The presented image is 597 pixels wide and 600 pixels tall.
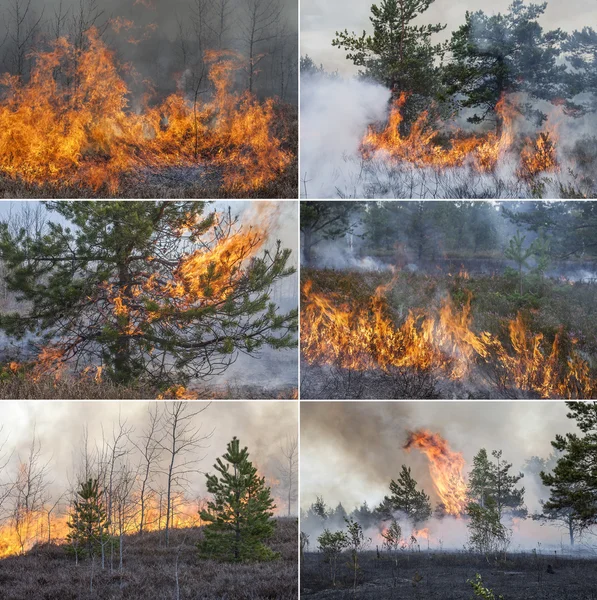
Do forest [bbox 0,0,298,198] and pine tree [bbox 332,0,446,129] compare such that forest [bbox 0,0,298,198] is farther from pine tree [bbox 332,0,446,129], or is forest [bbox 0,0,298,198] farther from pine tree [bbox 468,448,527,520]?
pine tree [bbox 468,448,527,520]

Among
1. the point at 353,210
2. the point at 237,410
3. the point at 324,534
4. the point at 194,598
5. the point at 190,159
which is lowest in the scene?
the point at 194,598

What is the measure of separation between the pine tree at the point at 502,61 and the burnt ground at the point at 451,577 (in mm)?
4349

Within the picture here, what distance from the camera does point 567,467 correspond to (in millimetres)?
6176

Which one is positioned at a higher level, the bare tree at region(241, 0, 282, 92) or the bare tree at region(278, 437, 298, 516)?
the bare tree at region(241, 0, 282, 92)

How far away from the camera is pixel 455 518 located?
621 cm

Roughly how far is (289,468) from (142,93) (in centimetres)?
411

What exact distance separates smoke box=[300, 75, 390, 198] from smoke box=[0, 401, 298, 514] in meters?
2.37

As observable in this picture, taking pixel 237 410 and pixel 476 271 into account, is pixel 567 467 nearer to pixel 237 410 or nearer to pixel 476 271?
pixel 476 271

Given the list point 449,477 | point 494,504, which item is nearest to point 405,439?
point 449,477

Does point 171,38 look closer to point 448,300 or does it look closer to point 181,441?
point 448,300

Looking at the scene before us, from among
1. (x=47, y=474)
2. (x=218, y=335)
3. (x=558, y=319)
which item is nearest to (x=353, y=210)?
(x=218, y=335)

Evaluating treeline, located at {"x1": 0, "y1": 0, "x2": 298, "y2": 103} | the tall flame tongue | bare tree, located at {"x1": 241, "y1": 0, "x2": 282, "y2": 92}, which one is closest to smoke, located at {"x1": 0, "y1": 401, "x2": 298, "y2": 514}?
the tall flame tongue

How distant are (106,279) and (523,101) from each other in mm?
4600

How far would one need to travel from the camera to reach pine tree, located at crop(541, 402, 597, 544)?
6.12 metres
